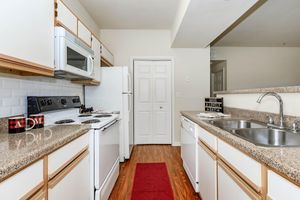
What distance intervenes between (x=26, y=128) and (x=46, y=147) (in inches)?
24.2

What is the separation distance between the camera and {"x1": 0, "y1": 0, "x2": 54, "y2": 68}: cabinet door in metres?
0.99

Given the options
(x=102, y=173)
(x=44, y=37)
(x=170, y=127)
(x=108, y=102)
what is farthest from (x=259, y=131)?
(x=170, y=127)

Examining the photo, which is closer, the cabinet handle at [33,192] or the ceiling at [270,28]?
the cabinet handle at [33,192]

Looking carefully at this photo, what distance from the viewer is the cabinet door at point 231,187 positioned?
873 mm

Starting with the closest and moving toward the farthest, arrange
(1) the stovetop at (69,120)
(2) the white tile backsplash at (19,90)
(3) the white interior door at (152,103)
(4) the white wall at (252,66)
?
(2) the white tile backsplash at (19,90) < (1) the stovetop at (69,120) < (3) the white interior door at (152,103) < (4) the white wall at (252,66)

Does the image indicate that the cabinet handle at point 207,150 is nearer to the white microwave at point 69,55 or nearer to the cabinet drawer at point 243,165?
the cabinet drawer at point 243,165

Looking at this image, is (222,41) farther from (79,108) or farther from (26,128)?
(26,128)

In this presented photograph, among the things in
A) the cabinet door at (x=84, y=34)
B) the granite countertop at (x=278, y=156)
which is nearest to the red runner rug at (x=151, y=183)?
the granite countertop at (x=278, y=156)

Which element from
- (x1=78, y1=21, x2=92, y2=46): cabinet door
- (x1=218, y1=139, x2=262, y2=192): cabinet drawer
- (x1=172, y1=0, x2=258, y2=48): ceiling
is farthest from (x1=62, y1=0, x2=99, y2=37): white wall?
(x1=218, y1=139, x2=262, y2=192): cabinet drawer

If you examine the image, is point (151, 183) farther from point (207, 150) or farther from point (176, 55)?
point (176, 55)

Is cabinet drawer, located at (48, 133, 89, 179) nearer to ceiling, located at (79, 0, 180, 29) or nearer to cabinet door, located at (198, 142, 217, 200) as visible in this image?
cabinet door, located at (198, 142, 217, 200)

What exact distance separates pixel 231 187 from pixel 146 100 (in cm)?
303

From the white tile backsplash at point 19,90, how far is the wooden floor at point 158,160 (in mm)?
1306

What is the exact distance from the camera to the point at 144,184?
7.29ft
